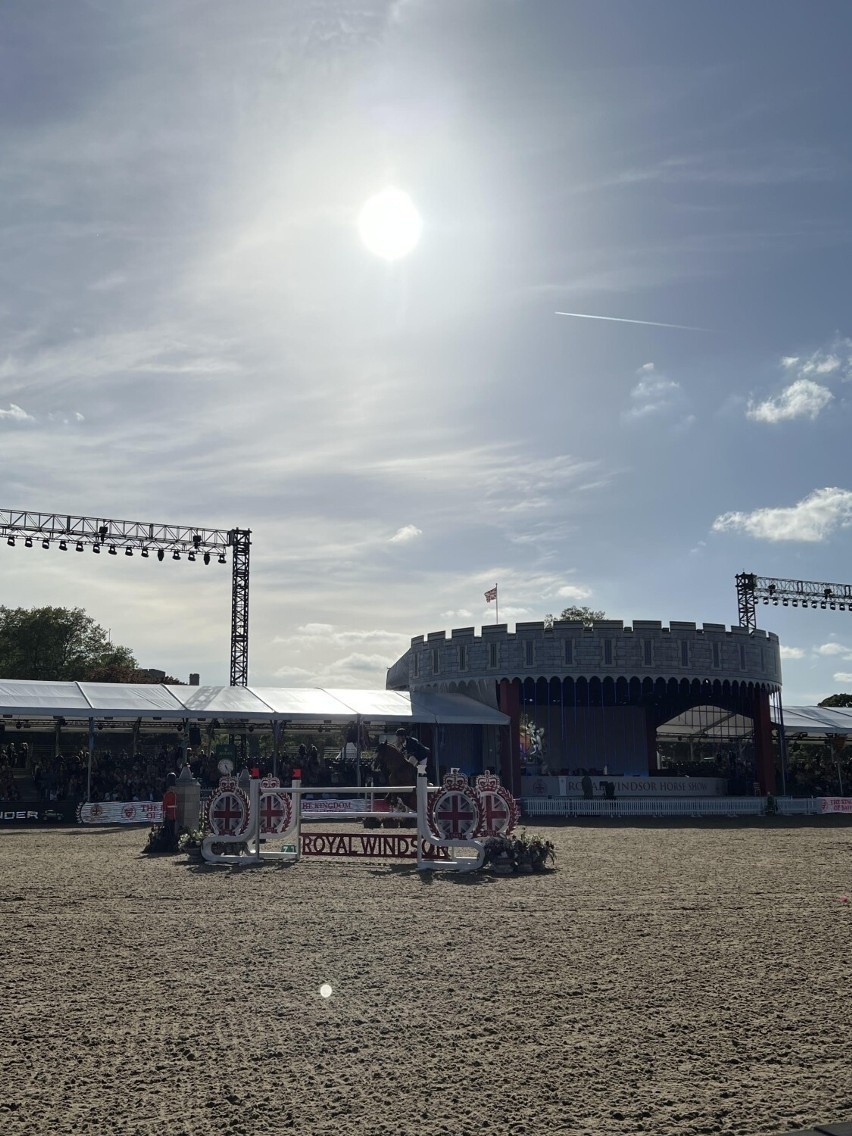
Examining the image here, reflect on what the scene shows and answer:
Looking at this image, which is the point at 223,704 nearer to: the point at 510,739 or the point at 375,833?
the point at 510,739

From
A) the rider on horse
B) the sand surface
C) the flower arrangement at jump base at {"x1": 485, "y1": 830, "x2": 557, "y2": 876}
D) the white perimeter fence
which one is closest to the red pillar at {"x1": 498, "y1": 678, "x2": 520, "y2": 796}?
the white perimeter fence

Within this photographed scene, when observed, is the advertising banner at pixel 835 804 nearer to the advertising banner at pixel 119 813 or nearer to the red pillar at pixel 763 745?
the red pillar at pixel 763 745

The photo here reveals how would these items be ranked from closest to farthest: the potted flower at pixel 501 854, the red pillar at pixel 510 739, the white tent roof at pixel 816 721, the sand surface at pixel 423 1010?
1. the sand surface at pixel 423 1010
2. the potted flower at pixel 501 854
3. the red pillar at pixel 510 739
4. the white tent roof at pixel 816 721

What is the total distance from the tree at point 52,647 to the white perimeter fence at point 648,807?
43.7 m

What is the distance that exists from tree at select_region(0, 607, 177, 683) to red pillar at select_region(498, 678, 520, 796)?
3875cm

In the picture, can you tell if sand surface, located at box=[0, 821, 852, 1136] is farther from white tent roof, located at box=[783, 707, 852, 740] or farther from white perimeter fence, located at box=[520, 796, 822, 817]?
white tent roof, located at box=[783, 707, 852, 740]

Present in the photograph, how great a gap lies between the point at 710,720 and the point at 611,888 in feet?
107

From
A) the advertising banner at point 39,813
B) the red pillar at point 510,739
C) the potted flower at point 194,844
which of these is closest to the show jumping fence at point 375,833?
the potted flower at point 194,844

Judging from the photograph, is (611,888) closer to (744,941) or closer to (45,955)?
(744,941)

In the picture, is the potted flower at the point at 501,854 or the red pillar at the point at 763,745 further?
the red pillar at the point at 763,745

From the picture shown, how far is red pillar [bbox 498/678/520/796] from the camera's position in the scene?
35469mm

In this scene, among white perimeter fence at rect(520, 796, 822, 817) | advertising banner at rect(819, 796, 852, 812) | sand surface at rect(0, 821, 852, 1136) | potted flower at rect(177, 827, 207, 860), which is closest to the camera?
sand surface at rect(0, 821, 852, 1136)

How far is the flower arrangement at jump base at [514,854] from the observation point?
15.1m

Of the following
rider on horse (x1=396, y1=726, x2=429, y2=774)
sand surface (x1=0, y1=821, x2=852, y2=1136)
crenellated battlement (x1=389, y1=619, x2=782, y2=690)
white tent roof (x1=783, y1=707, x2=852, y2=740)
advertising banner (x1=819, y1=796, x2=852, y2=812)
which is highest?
crenellated battlement (x1=389, y1=619, x2=782, y2=690)
